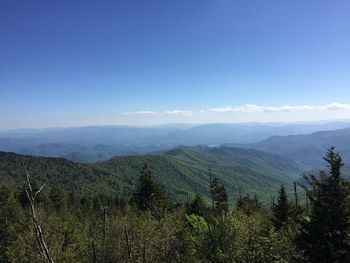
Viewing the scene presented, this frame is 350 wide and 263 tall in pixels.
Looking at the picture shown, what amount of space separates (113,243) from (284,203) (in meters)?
25.4

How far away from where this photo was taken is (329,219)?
65.4 feet

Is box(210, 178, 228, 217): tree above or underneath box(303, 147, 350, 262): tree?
underneath

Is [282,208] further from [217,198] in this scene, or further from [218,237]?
[217,198]

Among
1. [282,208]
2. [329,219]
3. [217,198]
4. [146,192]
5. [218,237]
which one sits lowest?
[217,198]

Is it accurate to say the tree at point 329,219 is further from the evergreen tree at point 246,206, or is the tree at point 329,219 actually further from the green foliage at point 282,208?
the evergreen tree at point 246,206

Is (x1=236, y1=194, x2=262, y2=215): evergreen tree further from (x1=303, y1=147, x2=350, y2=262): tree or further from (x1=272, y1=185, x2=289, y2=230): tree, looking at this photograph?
(x1=303, y1=147, x2=350, y2=262): tree

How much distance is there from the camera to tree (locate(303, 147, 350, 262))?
19453 mm

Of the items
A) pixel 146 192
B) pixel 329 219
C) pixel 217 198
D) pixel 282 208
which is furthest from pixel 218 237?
pixel 217 198

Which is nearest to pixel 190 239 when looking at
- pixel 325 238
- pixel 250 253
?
pixel 250 253

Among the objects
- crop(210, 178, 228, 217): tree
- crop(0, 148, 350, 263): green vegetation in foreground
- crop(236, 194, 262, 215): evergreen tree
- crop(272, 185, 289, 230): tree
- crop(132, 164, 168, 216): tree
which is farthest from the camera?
crop(132, 164, 168, 216): tree

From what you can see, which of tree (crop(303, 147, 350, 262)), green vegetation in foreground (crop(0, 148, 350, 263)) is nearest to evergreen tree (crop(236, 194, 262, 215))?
green vegetation in foreground (crop(0, 148, 350, 263))

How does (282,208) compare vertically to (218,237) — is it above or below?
below

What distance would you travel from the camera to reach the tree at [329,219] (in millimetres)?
19453

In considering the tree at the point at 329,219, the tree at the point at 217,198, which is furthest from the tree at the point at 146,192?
the tree at the point at 329,219
